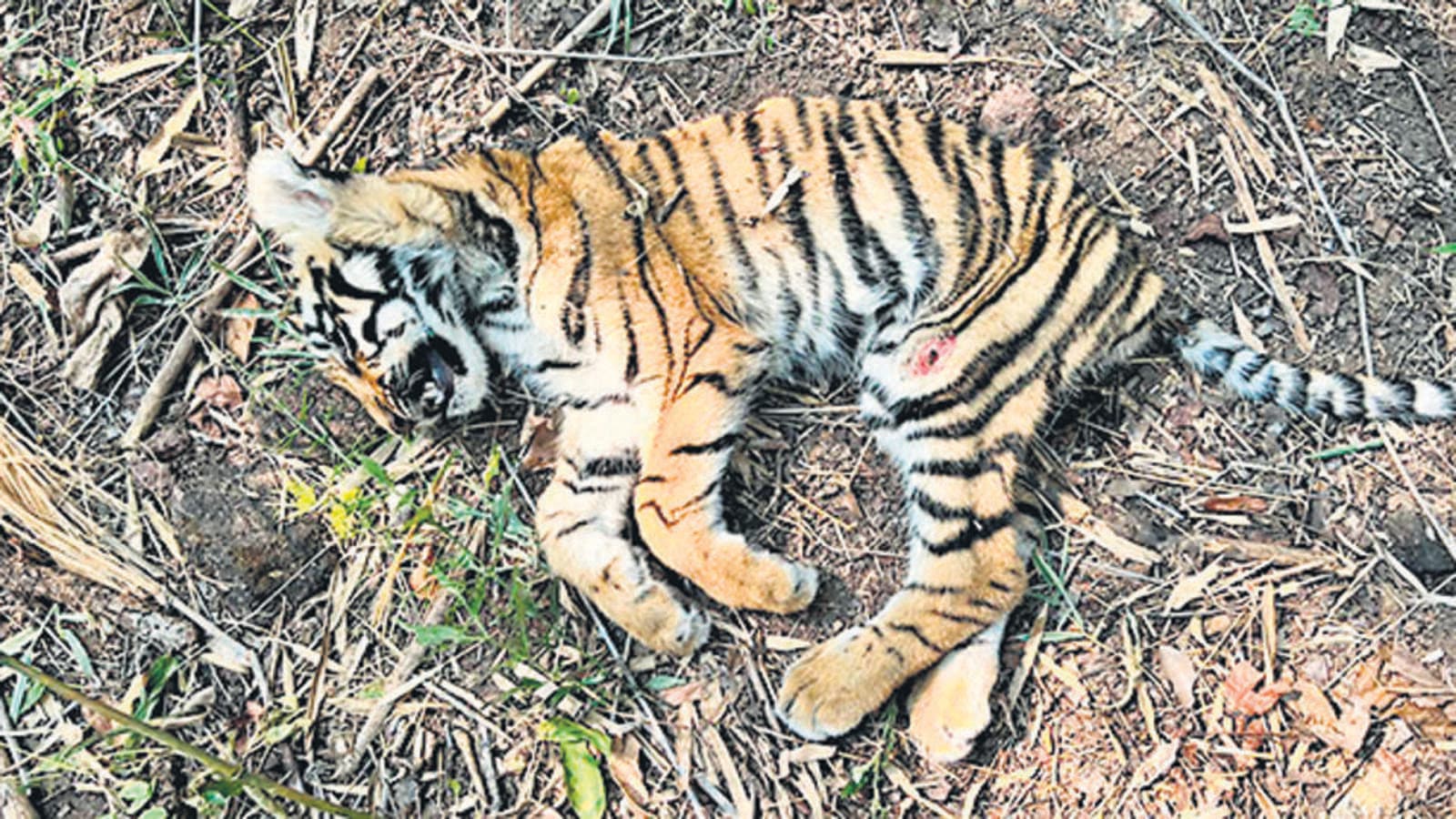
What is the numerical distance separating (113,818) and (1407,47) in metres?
3.54

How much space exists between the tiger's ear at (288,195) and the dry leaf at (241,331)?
1.71 ft

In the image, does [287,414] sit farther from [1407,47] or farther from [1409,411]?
[1407,47]

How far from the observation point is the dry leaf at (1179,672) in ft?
9.28

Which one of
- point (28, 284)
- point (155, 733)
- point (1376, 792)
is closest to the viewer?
point (155, 733)

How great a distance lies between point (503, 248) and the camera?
9.68ft

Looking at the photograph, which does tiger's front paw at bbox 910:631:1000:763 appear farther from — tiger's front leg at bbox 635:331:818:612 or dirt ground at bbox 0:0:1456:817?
tiger's front leg at bbox 635:331:818:612

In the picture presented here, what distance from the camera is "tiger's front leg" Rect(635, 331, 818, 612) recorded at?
287cm

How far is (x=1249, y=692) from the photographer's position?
281cm

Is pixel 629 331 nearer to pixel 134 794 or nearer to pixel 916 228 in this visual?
pixel 916 228

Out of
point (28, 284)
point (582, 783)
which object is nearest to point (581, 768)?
point (582, 783)

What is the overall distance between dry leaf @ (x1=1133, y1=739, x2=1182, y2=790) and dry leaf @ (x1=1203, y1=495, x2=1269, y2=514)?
1.73ft

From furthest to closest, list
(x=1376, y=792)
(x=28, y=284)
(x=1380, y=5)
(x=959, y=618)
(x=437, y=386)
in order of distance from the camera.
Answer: (x=28, y=284) < (x=1380, y=5) < (x=437, y=386) < (x=959, y=618) < (x=1376, y=792)

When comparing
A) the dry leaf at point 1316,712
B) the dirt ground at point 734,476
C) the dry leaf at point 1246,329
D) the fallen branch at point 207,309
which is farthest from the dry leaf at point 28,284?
the dry leaf at point 1316,712

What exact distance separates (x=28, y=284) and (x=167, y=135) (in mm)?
516
